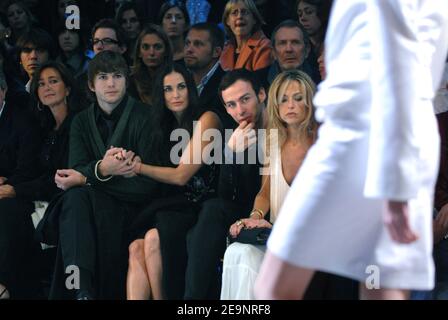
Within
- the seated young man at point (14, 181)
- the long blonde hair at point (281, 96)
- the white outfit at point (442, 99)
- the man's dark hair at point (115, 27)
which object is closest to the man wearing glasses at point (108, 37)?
the man's dark hair at point (115, 27)

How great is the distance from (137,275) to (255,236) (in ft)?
1.79

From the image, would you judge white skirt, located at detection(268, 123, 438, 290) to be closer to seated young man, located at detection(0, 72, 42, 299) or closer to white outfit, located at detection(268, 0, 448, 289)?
white outfit, located at detection(268, 0, 448, 289)

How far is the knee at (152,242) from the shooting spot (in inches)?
165

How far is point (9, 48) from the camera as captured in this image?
498 centimetres

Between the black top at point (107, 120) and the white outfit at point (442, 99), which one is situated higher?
the white outfit at point (442, 99)

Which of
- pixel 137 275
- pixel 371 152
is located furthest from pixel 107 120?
pixel 371 152

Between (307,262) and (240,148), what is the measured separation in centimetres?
187

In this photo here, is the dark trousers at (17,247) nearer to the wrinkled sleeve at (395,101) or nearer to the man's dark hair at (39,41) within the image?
the man's dark hair at (39,41)

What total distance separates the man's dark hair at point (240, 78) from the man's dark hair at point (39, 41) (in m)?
0.96

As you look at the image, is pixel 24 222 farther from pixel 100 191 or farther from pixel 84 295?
pixel 84 295

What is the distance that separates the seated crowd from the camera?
13.4 ft

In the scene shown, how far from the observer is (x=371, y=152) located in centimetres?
230

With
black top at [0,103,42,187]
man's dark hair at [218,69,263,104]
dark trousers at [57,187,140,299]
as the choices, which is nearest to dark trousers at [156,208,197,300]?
dark trousers at [57,187,140,299]
